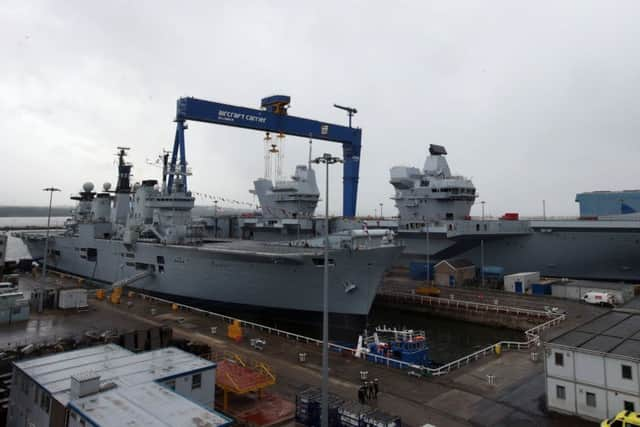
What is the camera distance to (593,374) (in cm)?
909

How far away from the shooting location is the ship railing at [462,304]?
68.4 ft

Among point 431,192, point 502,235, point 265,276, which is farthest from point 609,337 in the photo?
point 431,192

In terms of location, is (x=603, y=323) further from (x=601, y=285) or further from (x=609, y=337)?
(x=601, y=285)

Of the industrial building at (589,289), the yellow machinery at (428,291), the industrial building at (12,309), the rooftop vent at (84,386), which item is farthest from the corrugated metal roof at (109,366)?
the industrial building at (589,289)

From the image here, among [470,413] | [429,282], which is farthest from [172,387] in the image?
[429,282]

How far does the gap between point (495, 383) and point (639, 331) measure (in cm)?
382

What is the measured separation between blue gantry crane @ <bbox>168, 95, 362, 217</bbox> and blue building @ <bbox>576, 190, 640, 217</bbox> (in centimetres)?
2130

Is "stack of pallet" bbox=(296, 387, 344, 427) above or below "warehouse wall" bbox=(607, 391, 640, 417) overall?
below

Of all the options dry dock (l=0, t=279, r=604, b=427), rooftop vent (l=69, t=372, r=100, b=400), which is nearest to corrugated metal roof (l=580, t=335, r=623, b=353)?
dry dock (l=0, t=279, r=604, b=427)

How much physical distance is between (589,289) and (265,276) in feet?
58.7

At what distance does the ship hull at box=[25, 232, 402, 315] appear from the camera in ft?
60.4

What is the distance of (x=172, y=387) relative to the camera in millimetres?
8375

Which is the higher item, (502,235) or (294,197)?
(294,197)

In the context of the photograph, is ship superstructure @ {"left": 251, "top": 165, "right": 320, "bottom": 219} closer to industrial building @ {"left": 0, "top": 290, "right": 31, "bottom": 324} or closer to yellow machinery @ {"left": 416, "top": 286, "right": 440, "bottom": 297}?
yellow machinery @ {"left": 416, "top": 286, "right": 440, "bottom": 297}
